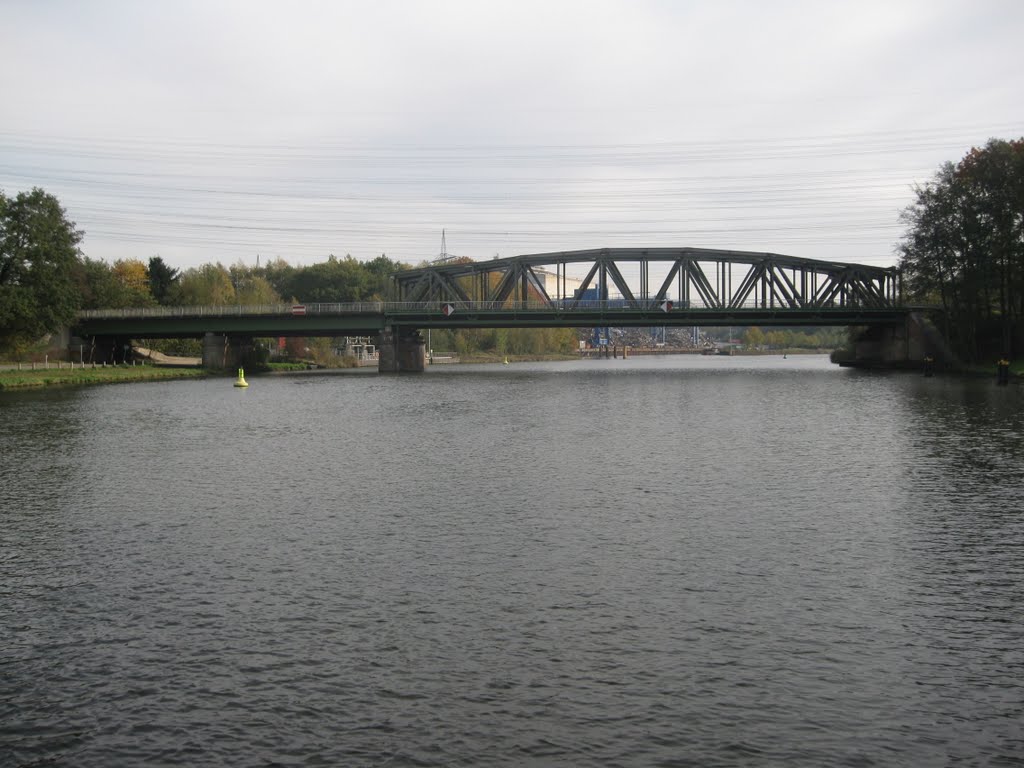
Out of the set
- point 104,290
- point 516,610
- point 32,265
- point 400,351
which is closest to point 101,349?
point 104,290

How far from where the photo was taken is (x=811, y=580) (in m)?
18.1

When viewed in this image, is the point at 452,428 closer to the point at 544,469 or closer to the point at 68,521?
the point at 544,469

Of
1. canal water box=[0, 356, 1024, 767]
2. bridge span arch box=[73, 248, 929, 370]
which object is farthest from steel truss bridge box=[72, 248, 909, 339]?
canal water box=[0, 356, 1024, 767]

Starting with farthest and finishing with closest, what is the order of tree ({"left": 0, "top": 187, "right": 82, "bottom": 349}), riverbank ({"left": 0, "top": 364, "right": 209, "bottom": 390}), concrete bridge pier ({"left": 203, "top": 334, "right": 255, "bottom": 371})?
1. concrete bridge pier ({"left": 203, "top": 334, "right": 255, "bottom": 371})
2. tree ({"left": 0, "top": 187, "right": 82, "bottom": 349})
3. riverbank ({"left": 0, "top": 364, "right": 209, "bottom": 390})

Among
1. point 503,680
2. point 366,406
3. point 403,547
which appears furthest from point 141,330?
point 503,680

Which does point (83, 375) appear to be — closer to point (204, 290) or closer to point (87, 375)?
point (87, 375)

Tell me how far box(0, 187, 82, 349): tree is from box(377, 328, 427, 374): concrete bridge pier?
4891 centimetres

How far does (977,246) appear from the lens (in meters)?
99.8

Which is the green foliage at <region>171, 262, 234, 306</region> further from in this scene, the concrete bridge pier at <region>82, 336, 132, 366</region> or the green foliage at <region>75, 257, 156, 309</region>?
the concrete bridge pier at <region>82, 336, 132, 366</region>

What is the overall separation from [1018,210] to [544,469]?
265 ft

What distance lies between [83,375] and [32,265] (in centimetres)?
1462

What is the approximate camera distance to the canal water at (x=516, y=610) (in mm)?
11594

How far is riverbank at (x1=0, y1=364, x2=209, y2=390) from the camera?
301ft

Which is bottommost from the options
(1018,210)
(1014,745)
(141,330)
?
(1014,745)
